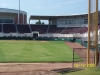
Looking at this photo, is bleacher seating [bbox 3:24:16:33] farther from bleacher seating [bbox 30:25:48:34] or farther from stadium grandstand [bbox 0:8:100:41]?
bleacher seating [bbox 30:25:48:34]

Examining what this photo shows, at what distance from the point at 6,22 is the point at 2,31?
10.4m

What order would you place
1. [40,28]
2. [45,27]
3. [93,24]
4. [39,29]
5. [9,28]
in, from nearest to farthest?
[93,24] → [9,28] → [39,29] → [40,28] → [45,27]

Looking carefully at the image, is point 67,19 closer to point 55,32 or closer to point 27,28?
point 55,32

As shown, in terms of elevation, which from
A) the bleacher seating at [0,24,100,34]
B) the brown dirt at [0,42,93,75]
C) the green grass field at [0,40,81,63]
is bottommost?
the brown dirt at [0,42,93,75]

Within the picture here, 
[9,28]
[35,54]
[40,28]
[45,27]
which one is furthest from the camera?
[45,27]

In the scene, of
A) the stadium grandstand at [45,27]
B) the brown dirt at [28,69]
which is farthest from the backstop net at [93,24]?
the stadium grandstand at [45,27]

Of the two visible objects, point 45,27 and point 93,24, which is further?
point 45,27

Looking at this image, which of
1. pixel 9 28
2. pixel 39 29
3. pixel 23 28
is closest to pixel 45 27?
pixel 39 29

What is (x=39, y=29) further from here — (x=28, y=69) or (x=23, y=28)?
(x=28, y=69)

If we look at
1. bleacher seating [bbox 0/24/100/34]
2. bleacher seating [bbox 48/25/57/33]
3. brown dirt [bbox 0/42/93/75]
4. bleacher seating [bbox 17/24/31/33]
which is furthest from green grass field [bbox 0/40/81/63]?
bleacher seating [bbox 48/25/57/33]

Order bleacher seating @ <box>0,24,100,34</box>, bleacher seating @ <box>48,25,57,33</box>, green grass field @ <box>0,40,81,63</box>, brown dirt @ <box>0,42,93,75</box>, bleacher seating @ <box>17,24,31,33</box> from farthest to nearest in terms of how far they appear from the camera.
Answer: bleacher seating @ <box>48,25,57,33</box>, bleacher seating @ <box>17,24,31,33</box>, bleacher seating @ <box>0,24,100,34</box>, green grass field @ <box>0,40,81,63</box>, brown dirt @ <box>0,42,93,75</box>

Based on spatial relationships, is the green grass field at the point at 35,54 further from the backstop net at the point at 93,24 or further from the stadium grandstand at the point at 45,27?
the stadium grandstand at the point at 45,27

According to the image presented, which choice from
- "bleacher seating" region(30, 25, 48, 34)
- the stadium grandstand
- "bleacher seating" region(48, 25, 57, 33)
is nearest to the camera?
the stadium grandstand

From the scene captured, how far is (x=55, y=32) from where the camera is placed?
92125mm
